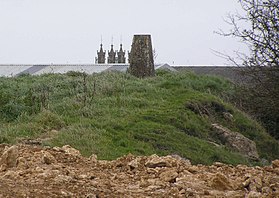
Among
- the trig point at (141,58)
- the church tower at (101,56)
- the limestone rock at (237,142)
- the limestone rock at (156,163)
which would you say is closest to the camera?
the limestone rock at (156,163)

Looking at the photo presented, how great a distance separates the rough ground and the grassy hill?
8.92ft

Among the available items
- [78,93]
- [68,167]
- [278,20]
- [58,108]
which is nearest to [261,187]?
[68,167]

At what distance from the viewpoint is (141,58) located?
17.4m

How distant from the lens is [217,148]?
10.5 meters

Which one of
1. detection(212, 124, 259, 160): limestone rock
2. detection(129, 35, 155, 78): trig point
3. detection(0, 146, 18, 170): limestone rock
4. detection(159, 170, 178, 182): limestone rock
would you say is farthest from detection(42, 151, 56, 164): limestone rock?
detection(129, 35, 155, 78): trig point

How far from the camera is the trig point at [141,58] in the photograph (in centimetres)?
1734

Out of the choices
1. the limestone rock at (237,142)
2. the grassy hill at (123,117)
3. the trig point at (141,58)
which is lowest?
the limestone rock at (237,142)

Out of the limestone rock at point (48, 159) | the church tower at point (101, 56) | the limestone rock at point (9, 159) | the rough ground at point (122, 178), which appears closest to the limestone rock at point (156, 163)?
the rough ground at point (122, 178)

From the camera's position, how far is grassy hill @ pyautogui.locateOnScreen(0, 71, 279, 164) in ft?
29.2

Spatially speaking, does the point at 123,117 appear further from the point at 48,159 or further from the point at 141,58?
the point at 141,58

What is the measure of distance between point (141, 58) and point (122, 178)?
12.9 m

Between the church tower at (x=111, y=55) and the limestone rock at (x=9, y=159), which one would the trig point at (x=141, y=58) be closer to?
the limestone rock at (x=9, y=159)

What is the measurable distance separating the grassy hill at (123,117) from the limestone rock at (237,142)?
0.72 ft

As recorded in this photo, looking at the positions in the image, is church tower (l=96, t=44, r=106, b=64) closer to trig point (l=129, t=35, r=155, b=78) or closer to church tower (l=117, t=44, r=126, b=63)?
church tower (l=117, t=44, r=126, b=63)
